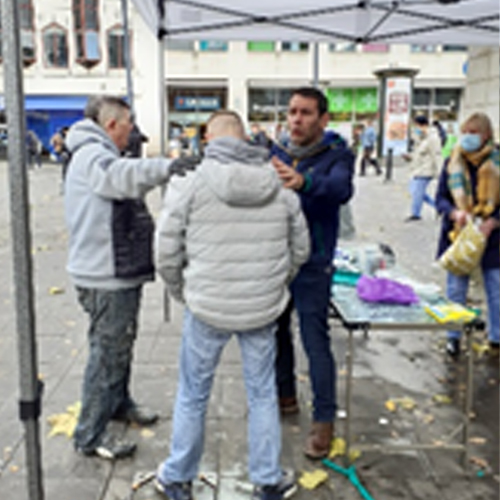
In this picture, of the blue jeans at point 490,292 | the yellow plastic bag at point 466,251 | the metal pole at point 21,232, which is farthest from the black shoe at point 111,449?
the blue jeans at point 490,292

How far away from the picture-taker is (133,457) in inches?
126

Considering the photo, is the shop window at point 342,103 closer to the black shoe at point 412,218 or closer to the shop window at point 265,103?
the shop window at point 265,103

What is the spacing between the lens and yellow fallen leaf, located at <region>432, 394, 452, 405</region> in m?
3.94

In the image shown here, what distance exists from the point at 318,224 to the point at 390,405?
1.52 metres

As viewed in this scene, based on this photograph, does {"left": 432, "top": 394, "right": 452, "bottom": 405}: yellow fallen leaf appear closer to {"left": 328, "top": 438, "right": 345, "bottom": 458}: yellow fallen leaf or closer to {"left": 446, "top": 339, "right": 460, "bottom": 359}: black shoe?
{"left": 446, "top": 339, "right": 460, "bottom": 359}: black shoe

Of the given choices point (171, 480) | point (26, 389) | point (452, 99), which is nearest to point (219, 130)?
point (26, 389)

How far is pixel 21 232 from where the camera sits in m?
2.05

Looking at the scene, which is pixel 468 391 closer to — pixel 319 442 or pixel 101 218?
pixel 319 442

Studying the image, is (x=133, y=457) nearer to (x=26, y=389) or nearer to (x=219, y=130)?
(x=26, y=389)

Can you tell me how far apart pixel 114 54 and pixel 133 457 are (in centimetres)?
3206

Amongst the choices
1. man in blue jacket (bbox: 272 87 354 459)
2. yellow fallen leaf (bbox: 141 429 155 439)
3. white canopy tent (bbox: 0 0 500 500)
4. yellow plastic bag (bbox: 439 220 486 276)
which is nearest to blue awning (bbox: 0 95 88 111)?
white canopy tent (bbox: 0 0 500 500)

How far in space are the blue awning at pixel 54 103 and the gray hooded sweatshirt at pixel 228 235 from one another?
32101 mm

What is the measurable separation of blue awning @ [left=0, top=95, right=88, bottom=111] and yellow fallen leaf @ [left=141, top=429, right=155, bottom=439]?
1239 inches

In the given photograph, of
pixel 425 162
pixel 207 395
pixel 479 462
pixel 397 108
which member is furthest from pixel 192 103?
pixel 207 395
